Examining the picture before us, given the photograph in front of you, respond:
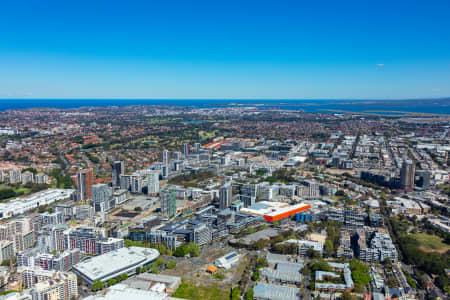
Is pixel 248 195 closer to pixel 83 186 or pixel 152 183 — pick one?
pixel 152 183

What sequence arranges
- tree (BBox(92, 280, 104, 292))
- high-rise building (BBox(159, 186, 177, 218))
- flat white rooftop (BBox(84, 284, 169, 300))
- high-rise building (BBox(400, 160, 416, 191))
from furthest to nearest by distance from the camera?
high-rise building (BBox(400, 160, 416, 191)) → high-rise building (BBox(159, 186, 177, 218)) → tree (BBox(92, 280, 104, 292)) → flat white rooftop (BBox(84, 284, 169, 300))

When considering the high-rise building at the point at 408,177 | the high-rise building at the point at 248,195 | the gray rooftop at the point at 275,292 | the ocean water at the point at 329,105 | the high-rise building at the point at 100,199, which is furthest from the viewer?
the ocean water at the point at 329,105

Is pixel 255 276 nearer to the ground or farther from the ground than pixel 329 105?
nearer to the ground

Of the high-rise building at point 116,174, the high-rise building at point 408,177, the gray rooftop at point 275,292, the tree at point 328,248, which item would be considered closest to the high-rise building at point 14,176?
the high-rise building at point 116,174

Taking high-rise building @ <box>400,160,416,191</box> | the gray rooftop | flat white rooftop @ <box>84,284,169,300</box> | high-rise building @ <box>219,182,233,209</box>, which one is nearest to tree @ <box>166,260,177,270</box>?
flat white rooftop @ <box>84,284,169,300</box>

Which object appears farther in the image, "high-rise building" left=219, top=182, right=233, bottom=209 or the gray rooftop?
"high-rise building" left=219, top=182, right=233, bottom=209

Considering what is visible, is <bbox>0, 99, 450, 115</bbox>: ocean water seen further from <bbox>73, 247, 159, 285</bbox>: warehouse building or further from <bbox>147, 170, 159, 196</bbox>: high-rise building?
<bbox>73, 247, 159, 285</bbox>: warehouse building

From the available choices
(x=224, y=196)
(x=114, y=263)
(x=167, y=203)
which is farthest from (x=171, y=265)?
(x=224, y=196)

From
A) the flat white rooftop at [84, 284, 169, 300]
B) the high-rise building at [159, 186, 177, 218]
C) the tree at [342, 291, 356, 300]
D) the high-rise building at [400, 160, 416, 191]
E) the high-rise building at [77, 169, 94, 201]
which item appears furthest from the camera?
the high-rise building at [400, 160, 416, 191]

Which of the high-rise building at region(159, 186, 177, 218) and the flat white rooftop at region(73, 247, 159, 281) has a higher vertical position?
the high-rise building at region(159, 186, 177, 218)

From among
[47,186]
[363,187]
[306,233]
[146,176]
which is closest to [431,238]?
[306,233]

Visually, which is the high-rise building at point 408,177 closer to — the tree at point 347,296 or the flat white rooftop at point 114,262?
the tree at point 347,296
